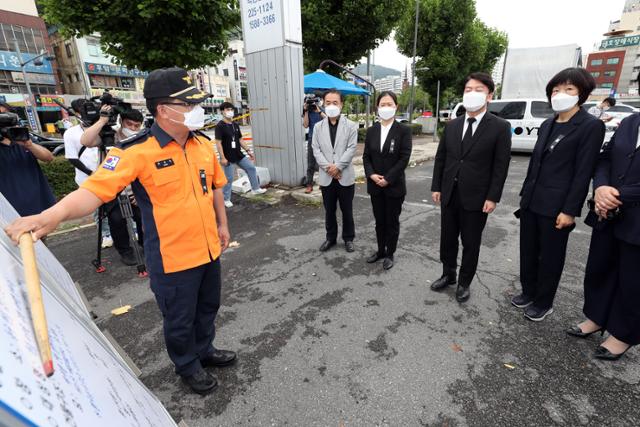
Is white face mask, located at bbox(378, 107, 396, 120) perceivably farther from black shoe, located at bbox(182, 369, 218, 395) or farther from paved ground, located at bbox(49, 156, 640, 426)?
black shoe, located at bbox(182, 369, 218, 395)

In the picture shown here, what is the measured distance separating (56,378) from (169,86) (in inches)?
59.6

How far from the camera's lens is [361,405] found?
2053mm

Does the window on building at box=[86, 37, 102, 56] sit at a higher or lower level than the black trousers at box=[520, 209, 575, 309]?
higher

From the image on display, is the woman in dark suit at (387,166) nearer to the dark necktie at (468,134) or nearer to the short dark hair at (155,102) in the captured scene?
the dark necktie at (468,134)

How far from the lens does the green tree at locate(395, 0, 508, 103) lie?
18.5m

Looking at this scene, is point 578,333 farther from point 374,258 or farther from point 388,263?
point 374,258

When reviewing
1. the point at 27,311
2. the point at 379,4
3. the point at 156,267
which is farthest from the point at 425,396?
the point at 379,4

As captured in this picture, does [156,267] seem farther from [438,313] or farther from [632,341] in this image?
[632,341]

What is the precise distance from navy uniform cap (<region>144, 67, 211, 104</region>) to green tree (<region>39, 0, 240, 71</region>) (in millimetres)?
4804

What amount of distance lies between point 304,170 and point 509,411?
5455 mm

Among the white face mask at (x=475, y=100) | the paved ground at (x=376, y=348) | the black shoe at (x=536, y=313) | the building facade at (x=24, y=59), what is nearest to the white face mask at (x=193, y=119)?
the paved ground at (x=376, y=348)

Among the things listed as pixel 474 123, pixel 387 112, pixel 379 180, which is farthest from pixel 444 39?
pixel 474 123

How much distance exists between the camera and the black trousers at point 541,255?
104 inches

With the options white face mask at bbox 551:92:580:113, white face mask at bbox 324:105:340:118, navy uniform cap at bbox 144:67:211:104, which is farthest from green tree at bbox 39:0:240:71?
white face mask at bbox 551:92:580:113
